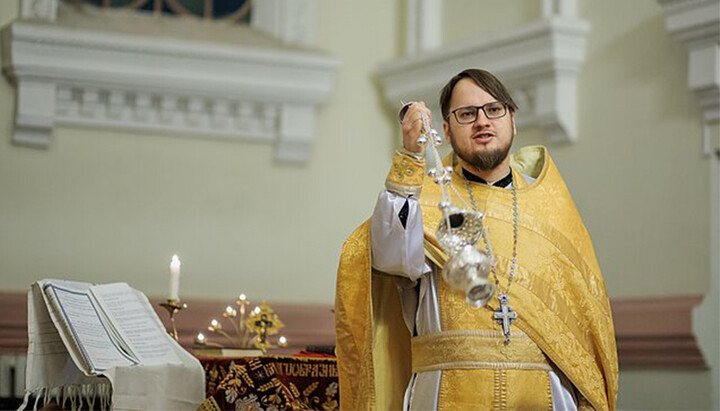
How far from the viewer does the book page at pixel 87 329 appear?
4477 mm

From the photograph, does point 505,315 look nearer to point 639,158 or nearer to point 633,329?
point 633,329

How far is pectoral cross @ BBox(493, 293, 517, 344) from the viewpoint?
383cm

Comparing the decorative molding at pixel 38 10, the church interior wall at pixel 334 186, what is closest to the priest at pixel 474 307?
the church interior wall at pixel 334 186

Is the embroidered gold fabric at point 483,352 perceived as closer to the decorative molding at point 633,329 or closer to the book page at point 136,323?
the book page at point 136,323

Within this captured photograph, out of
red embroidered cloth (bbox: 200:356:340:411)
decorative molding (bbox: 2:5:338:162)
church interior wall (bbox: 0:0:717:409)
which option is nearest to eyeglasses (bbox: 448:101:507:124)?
red embroidered cloth (bbox: 200:356:340:411)

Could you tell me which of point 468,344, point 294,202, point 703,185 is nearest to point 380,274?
point 468,344

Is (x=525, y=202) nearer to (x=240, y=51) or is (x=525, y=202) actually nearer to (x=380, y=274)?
(x=380, y=274)

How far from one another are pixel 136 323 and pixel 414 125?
1.78 metres

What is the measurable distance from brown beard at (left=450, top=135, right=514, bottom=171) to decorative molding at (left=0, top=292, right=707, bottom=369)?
2.02 meters

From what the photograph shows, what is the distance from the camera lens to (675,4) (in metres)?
5.71

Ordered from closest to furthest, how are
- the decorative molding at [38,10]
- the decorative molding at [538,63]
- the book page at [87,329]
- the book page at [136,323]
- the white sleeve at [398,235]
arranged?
1. the white sleeve at [398,235]
2. the book page at [87,329]
3. the book page at [136,323]
4. the decorative molding at [538,63]
5. the decorative molding at [38,10]

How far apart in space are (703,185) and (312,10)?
105 inches

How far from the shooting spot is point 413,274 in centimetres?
382

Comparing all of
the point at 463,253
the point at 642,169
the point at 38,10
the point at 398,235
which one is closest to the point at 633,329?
the point at 642,169
